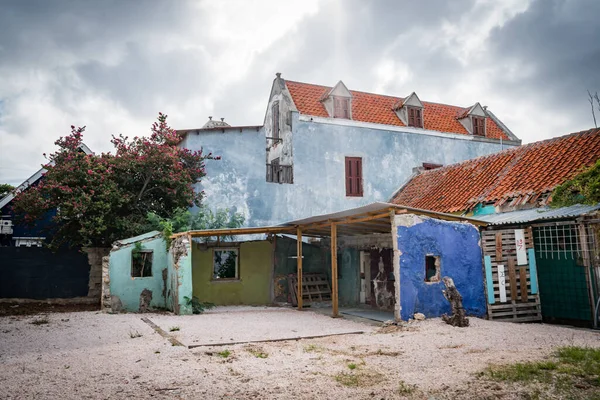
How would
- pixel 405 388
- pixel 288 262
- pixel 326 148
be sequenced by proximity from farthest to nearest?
pixel 326 148 → pixel 288 262 → pixel 405 388

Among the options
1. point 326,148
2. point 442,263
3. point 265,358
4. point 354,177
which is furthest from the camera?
point 354,177

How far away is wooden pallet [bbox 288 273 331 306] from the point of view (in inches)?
600

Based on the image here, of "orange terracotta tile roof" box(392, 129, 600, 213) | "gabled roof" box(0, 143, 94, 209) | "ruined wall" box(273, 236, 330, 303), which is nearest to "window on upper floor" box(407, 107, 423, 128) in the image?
"orange terracotta tile roof" box(392, 129, 600, 213)

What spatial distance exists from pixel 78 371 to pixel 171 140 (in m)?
10.2

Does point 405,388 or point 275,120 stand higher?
point 275,120

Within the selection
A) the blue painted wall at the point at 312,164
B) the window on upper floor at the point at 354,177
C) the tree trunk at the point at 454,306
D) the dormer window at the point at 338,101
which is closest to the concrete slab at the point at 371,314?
the tree trunk at the point at 454,306

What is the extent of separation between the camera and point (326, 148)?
707 inches

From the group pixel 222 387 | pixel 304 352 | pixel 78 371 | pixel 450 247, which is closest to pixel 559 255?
pixel 450 247

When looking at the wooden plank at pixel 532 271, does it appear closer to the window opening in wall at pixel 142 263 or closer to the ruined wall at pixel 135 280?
the ruined wall at pixel 135 280

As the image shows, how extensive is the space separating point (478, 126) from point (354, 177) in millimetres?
6948

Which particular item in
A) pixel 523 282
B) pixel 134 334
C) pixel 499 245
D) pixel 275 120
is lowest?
pixel 134 334

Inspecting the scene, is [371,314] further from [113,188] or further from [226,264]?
[113,188]

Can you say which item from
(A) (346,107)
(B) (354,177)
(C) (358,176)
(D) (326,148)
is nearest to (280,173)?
(D) (326,148)

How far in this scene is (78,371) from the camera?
6148 mm
